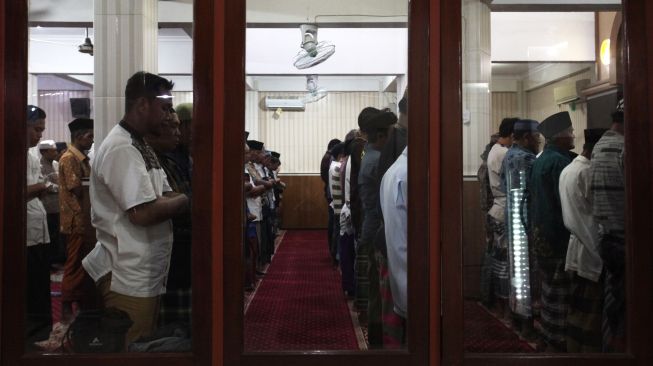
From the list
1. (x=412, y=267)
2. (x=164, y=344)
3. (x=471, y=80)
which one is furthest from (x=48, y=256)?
(x=471, y=80)

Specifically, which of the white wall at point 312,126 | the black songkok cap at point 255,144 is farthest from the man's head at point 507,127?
the black songkok cap at point 255,144

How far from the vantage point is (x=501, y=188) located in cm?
282

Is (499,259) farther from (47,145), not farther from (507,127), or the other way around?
(47,145)

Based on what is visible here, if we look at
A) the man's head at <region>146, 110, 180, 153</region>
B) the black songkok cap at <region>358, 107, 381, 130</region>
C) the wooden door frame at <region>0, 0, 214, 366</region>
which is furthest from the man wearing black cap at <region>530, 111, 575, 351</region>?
the man's head at <region>146, 110, 180, 153</region>

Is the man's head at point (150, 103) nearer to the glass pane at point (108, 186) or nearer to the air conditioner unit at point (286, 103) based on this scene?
the glass pane at point (108, 186)

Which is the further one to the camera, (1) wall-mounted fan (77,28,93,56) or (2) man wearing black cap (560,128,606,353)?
(2) man wearing black cap (560,128,606,353)

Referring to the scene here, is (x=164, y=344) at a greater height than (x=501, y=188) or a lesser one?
lesser

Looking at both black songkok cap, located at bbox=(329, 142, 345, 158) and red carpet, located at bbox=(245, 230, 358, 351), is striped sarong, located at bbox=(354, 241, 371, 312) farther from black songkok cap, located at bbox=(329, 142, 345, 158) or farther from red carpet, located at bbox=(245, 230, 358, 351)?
black songkok cap, located at bbox=(329, 142, 345, 158)

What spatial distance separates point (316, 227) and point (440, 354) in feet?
2.63

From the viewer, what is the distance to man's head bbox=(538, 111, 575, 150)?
2.70m

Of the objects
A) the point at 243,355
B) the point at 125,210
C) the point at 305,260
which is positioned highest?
the point at 125,210

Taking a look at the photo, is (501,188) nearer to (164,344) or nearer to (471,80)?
(471,80)

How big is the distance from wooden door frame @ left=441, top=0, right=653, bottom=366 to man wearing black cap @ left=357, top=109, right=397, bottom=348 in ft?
0.94

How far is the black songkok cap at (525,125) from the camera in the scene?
8.71 feet
